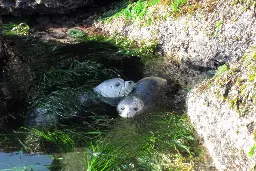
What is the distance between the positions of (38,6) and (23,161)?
21.0 feet

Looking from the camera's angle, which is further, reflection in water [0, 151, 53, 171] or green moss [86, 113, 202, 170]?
reflection in water [0, 151, 53, 171]

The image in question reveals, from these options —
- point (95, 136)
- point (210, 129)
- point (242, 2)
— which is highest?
point (242, 2)

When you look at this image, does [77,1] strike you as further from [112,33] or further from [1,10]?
[1,10]

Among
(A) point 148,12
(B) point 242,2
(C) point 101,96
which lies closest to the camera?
(C) point 101,96

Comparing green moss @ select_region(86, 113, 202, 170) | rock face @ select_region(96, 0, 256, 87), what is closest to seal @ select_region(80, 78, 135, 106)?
green moss @ select_region(86, 113, 202, 170)

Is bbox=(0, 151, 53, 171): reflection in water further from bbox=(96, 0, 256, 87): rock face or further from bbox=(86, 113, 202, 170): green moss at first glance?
bbox=(96, 0, 256, 87): rock face

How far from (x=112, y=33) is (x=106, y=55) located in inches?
53.4

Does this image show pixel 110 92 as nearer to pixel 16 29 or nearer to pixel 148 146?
pixel 148 146

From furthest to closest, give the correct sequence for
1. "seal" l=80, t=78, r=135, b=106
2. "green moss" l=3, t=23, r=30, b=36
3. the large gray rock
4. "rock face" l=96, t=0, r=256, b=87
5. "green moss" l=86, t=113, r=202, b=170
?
1. the large gray rock
2. "green moss" l=3, t=23, r=30, b=36
3. "rock face" l=96, t=0, r=256, b=87
4. "seal" l=80, t=78, r=135, b=106
5. "green moss" l=86, t=113, r=202, b=170

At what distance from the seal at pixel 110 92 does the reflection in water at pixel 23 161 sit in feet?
5.03

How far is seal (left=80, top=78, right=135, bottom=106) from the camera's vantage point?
6891 millimetres

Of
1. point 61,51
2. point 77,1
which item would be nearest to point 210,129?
point 61,51

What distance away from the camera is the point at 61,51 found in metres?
8.95

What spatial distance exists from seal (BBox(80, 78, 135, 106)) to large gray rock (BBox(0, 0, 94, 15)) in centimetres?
439
